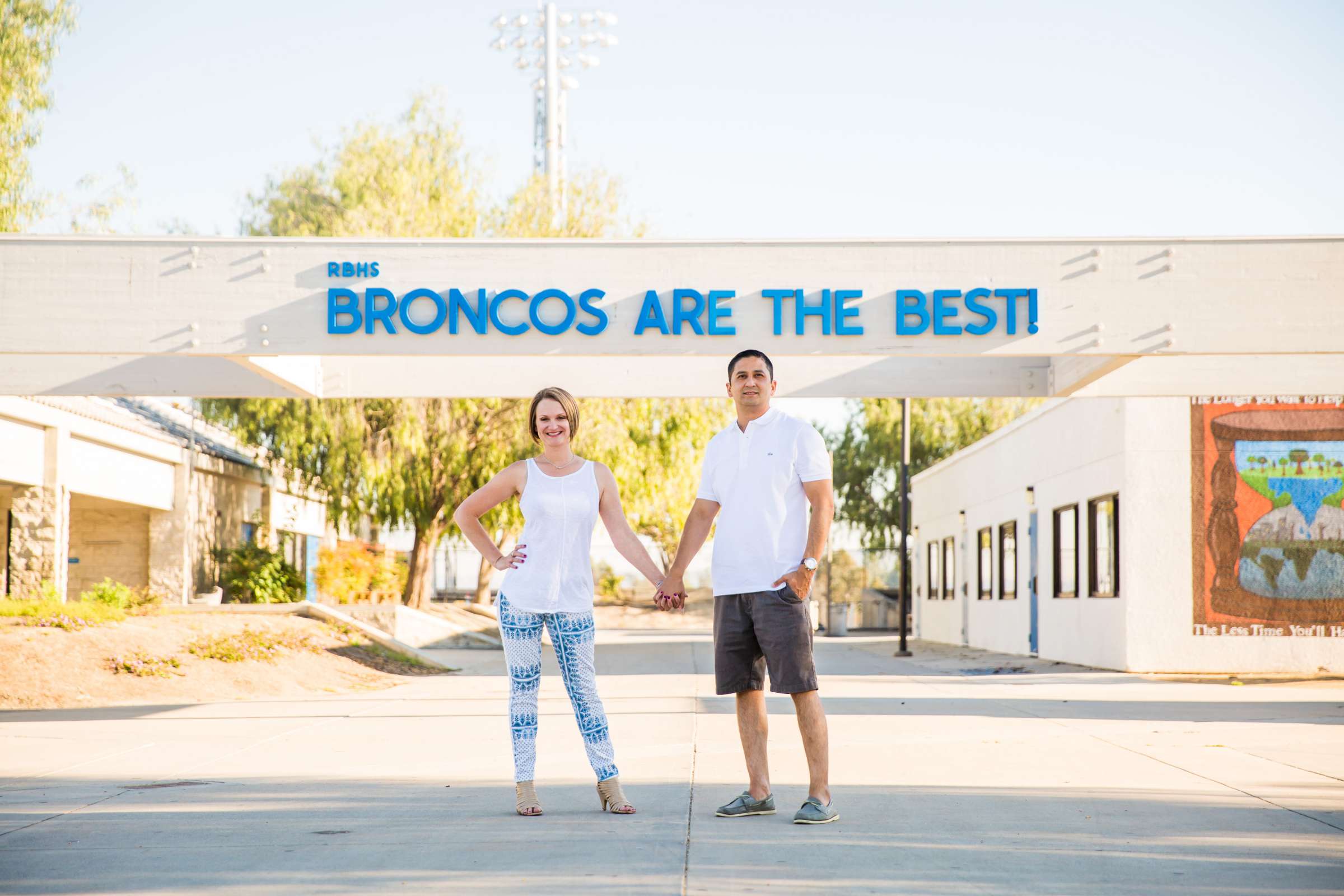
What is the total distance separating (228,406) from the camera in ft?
88.6

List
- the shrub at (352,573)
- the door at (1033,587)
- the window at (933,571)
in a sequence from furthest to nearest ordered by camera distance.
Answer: the window at (933,571)
the shrub at (352,573)
the door at (1033,587)

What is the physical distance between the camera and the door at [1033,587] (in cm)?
2316

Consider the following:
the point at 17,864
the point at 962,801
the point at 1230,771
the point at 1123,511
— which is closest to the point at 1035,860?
the point at 962,801

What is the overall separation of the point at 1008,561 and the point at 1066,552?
14.2 feet

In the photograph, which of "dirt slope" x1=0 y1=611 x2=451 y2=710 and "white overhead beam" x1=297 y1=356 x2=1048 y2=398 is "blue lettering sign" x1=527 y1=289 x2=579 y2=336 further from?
"dirt slope" x1=0 y1=611 x2=451 y2=710

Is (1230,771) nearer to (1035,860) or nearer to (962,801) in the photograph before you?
(962,801)

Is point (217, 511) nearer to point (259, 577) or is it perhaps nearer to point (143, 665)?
point (259, 577)

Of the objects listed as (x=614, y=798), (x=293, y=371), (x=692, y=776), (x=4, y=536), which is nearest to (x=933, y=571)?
(x=4, y=536)

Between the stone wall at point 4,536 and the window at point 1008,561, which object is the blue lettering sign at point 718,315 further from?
the stone wall at point 4,536

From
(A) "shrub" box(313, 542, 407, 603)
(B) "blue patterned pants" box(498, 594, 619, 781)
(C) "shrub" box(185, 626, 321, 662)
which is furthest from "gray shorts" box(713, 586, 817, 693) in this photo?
(A) "shrub" box(313, 542, 407, 603)

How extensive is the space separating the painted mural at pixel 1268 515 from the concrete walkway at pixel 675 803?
233 inches

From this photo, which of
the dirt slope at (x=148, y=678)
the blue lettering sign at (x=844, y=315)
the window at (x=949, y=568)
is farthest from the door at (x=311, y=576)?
the blue lettering sign at (x=844, y=315)

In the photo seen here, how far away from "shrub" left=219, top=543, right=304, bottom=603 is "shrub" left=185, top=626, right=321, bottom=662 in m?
9.45

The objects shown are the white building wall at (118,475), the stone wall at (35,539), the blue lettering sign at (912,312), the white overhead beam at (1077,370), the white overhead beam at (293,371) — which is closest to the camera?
the blue lettering sign at (912,312)
